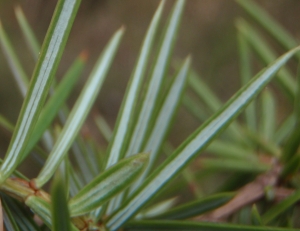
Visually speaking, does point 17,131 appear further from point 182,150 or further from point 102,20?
point 102,20

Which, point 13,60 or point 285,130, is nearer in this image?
point 13,60

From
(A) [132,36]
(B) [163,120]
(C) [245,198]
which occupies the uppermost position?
(A) [132,36]

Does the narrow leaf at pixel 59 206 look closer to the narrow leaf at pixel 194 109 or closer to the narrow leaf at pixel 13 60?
the narrow leaf at pixel 13 60

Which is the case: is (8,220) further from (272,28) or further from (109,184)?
(272,28)

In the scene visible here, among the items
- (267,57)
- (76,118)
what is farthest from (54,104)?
(267,57)

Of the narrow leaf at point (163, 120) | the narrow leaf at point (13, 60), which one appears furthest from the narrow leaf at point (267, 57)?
the narrow leaf at point (13, 60)

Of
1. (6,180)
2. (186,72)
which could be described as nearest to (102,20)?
(186,72)
